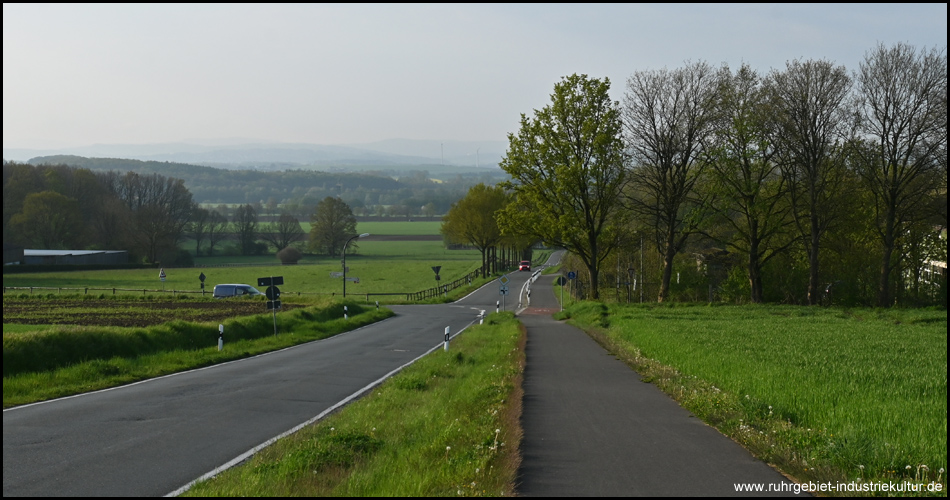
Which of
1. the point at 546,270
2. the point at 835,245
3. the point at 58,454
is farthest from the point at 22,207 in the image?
the point at 58,454

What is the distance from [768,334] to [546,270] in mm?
85237

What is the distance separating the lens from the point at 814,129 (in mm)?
42531

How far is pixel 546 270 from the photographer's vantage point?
11050cm

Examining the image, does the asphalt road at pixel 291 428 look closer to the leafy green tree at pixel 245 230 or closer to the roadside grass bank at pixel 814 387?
the roadside grass bank at pixel 814 387

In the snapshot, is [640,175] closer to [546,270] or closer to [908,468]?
[908,468]

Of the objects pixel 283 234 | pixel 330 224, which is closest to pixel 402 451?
pixel 330 224

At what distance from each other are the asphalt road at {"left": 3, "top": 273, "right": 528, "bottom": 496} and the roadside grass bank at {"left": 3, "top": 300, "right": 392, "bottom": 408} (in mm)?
907

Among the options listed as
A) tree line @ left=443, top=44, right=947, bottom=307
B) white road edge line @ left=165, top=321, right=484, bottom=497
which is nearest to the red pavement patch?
tree line @ left=443, top=44, right=947, bottom=307

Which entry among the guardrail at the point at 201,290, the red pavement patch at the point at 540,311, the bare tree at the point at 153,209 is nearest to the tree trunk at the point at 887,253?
the red pavement patch at the point at 540,311

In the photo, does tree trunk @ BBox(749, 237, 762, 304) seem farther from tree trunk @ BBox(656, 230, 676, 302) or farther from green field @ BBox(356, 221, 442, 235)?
green field @ BBox(356, 221, 442, 235)

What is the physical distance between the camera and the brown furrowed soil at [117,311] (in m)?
32.8

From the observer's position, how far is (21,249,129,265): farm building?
8581 centimetres

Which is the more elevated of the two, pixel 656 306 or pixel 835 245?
pixel 835 245

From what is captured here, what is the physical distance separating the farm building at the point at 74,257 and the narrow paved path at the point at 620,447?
85981 mm
